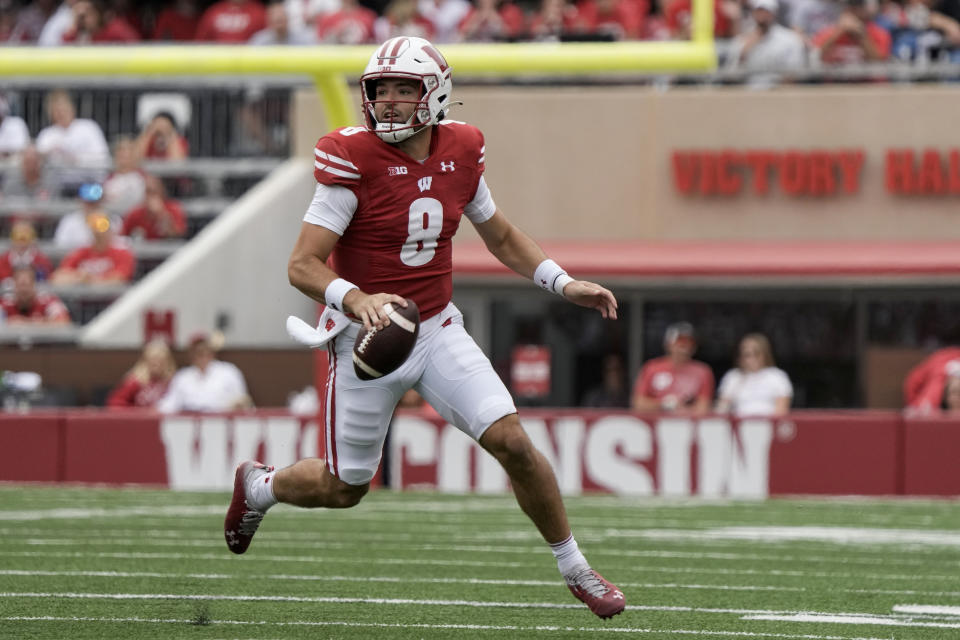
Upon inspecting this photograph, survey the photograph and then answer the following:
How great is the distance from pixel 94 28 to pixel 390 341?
13314 millimetres

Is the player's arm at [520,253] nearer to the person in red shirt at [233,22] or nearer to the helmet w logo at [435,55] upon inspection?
the helmet w logo at [435,55]

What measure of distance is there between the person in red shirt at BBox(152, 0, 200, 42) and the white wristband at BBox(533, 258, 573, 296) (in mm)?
13253

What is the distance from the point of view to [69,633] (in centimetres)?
550

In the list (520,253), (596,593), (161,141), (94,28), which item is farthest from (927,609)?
(94,28)

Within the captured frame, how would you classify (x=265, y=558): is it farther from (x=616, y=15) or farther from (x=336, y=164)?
(x=616, y=15)

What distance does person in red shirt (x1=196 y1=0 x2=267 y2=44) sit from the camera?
17828 millimetres

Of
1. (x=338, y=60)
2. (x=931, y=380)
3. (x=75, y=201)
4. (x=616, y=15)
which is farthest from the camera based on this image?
(x=75, y=201)

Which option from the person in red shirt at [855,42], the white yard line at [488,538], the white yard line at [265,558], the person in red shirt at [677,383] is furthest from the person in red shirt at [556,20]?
the white yard line at [265,558]

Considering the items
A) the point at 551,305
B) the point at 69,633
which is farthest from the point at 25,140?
the point at 69,633

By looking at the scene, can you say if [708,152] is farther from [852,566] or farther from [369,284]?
[369,284]

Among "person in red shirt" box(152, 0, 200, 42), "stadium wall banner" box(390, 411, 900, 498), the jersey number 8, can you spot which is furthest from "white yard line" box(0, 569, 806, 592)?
"person in red shirt" box(152, 0, 200, 42)

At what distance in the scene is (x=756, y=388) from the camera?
1358 cm

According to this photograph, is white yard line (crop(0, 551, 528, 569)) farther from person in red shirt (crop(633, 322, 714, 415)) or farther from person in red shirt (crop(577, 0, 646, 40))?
Answer: person in red shirt (crop(577, 0, 646, 40))

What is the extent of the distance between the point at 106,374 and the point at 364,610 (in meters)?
8.94
